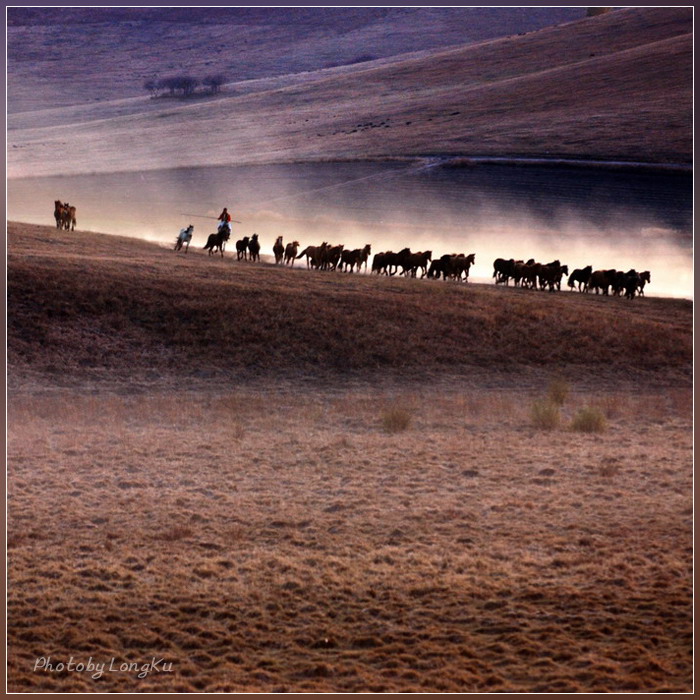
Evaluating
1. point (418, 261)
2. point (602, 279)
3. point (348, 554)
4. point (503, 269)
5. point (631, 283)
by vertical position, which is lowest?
point (348, 554)

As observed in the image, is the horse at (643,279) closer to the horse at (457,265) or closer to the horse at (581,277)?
the horse at (581,277)

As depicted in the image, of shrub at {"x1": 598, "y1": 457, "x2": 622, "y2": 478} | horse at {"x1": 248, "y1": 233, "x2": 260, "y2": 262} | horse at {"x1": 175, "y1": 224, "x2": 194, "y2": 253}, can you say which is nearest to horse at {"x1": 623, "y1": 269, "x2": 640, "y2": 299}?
horse at {"x1": 248, "y1": 233, "x2": 260, "y2": 262}

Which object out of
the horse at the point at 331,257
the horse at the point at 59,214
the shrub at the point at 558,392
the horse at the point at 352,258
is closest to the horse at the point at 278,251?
the horse at the point at 331,257

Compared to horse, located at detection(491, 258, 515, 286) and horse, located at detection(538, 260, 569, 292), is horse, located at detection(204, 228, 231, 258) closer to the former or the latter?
horse, located at detection(491, 258, 515, 286)

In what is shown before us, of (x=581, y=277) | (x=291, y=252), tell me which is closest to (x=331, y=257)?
(x=291, y=252)

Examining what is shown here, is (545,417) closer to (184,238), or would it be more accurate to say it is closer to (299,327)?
(299,327)

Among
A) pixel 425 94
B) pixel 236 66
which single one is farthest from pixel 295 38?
pixel 425 94

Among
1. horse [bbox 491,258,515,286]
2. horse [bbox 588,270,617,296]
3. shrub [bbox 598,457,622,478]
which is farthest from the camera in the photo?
horse [bbox 491,258,515,286]
